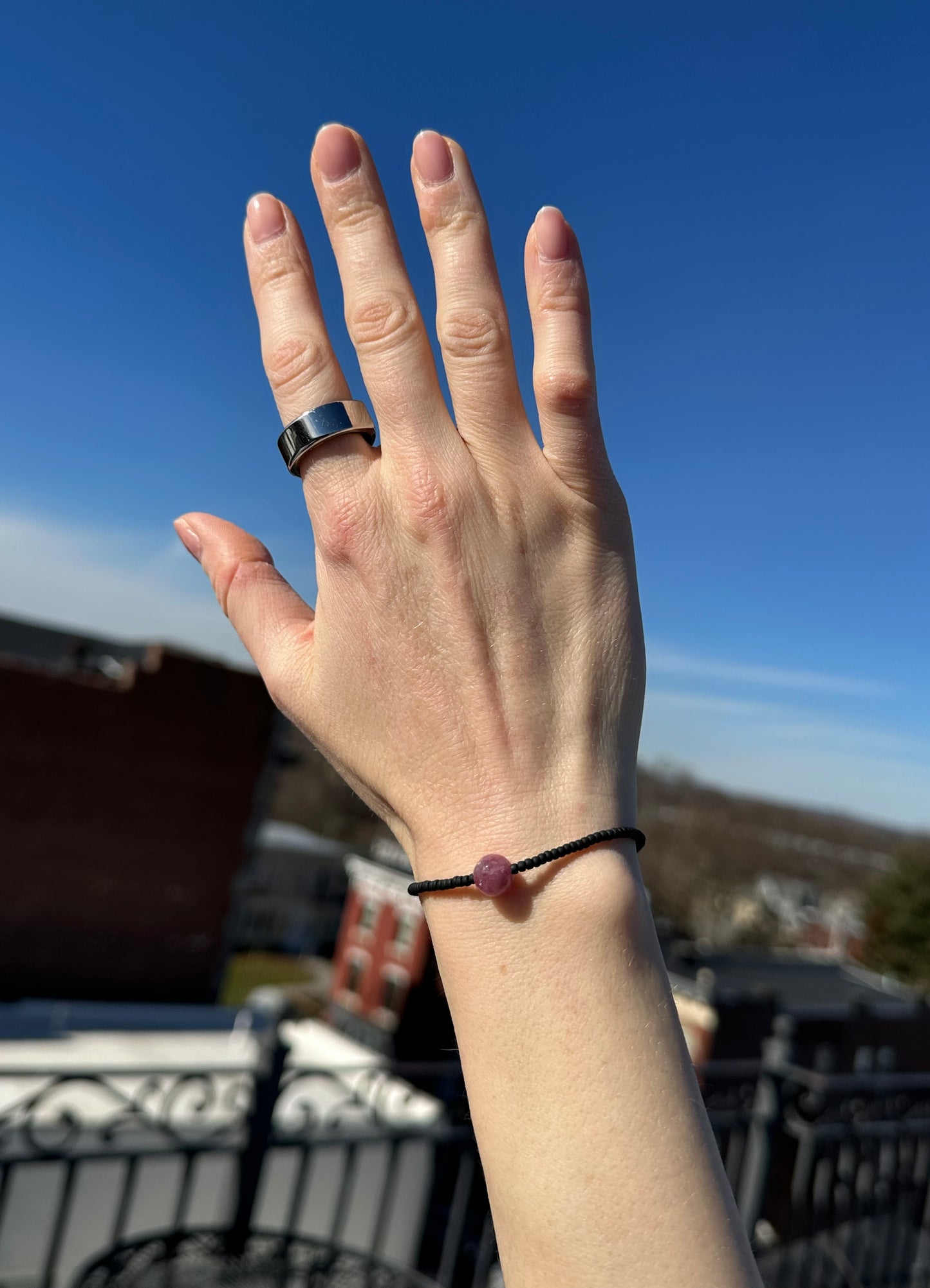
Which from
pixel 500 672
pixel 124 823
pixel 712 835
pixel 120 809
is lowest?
pixel 124 823

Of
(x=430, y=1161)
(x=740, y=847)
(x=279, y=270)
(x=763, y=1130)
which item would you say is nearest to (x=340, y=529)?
(x=279, y=270)

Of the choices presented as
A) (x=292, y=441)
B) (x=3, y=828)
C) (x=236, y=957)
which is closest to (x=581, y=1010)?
(x=292, y=441)

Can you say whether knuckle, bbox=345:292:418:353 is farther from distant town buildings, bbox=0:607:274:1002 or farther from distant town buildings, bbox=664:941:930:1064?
distant town buildings, bbox=0:607:274:1002

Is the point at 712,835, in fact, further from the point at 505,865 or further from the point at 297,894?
the point at 505,865

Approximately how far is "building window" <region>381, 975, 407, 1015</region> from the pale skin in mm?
24374

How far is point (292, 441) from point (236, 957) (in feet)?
99.9

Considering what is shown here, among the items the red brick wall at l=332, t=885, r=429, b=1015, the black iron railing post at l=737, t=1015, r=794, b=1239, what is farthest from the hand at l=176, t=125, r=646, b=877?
the red brick wall at l=332, t=885, r=429, b=1015

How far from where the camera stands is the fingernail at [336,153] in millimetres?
1041

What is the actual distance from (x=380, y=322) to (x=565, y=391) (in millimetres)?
224

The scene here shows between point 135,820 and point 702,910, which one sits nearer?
point 135,820

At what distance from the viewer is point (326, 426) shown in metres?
0.99

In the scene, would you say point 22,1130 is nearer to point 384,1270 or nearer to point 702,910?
point 384,1270

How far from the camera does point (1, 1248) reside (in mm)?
7543

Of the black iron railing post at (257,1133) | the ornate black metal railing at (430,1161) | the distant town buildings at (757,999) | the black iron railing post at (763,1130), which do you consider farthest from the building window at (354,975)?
the black iron railing post at (257,1133)
